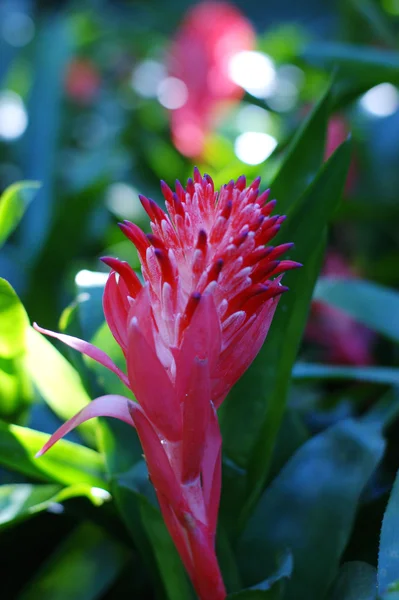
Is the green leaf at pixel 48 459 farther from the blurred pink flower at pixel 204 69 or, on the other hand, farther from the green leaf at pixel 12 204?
the blurred pink flower at pixel 204 69

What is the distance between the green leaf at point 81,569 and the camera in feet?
1.74

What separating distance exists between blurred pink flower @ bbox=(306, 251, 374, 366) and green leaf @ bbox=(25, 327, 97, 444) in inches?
18.0

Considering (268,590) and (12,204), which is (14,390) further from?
(268,590)

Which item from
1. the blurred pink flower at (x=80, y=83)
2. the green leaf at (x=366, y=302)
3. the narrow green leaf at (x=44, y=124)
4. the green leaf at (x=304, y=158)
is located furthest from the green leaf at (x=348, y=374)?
the blurred pink flower at (x=80, y=83)

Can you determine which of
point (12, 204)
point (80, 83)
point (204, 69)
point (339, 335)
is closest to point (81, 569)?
point (12, 204)

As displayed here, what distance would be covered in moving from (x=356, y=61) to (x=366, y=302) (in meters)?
0.30

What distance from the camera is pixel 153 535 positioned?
468 millimetres

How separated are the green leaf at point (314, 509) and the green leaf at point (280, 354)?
21mm

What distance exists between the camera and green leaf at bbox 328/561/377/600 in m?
0.44

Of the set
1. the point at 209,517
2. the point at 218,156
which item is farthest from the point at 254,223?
the point at 218,156

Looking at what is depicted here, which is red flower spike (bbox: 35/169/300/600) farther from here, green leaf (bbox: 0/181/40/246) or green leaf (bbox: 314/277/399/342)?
green leaf (bbox: 314/277/399/342)

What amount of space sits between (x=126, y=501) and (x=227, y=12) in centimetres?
146

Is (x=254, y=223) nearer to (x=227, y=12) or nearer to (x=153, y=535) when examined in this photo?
(x=153, y=535)

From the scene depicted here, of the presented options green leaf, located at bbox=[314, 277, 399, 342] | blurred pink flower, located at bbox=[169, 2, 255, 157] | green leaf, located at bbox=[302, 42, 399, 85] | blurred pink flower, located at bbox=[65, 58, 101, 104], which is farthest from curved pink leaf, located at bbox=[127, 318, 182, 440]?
blurred pink flower, located at bbox=[65, 58, 101, 104]
